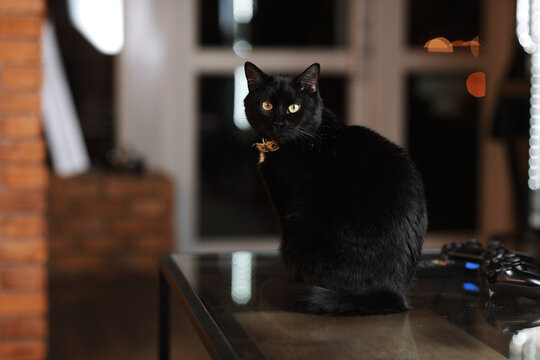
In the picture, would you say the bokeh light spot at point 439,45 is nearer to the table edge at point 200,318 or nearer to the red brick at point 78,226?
the red brick at point 78,226

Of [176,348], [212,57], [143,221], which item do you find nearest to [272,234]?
[143,221]

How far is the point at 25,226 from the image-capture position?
1675 millimetres

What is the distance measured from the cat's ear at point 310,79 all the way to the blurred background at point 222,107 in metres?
2.55

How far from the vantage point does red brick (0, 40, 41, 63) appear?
1630 millimetres

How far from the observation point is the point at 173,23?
3527 millimetres

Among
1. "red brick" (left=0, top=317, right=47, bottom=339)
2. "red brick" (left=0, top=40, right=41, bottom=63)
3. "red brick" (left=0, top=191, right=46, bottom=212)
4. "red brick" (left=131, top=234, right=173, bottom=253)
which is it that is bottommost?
"red brick" (left=131, top=234, right=173, bottom=253)

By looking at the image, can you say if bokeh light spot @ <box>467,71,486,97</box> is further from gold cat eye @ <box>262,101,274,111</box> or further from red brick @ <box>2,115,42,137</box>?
gold cat eye @ <box>262,101,274,111</box>

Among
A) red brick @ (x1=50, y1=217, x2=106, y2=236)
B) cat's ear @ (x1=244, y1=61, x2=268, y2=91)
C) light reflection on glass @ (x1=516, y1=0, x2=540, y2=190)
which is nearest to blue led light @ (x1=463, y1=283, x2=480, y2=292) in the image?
cat's ear @ (x1=244, y1=61, x2=268, y2=91)

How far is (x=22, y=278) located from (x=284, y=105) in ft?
3.73

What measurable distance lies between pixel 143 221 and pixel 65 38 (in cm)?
117

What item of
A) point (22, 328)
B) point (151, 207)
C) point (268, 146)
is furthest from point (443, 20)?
point (268, 146)

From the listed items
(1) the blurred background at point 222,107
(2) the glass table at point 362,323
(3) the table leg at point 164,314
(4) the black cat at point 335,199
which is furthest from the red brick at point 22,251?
(1) the blurred background at point 222,107

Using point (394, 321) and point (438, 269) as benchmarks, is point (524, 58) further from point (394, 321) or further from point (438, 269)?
point (394, 321)

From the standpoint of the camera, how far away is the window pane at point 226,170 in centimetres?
366
